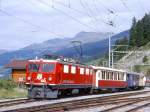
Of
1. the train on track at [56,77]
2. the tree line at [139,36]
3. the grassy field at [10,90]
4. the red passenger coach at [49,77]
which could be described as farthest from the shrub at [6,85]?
the tree line at [139,36]

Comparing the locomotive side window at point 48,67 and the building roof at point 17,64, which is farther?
the building roof at point 17,64

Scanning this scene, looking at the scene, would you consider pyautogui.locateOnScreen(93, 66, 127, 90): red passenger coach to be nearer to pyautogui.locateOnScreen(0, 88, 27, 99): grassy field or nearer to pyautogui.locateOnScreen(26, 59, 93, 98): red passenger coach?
pyautogui.locateOnScreen(0, 88, 27, 99): grassy field

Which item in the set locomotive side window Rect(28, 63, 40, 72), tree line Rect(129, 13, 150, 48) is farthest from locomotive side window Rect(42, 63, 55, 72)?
tree line Rect(129, 13, 150, 48)

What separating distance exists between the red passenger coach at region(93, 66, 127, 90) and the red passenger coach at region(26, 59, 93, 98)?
8197mm

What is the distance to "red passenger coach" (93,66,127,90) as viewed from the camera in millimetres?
45781

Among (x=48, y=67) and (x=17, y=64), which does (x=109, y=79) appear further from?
(x=17, y=64)

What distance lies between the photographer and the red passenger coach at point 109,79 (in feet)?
150

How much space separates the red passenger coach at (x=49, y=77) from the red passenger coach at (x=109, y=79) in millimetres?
8197

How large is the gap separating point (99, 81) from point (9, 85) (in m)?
8.13

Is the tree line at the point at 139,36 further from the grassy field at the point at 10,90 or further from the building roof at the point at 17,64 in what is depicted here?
the grassy field at the point at 10,90

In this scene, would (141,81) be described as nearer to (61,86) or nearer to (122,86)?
(122,86)

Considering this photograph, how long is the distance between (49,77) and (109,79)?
639 inches

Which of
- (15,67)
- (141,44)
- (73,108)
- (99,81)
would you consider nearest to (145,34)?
(141,44)

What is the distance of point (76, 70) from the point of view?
38.2 metres
